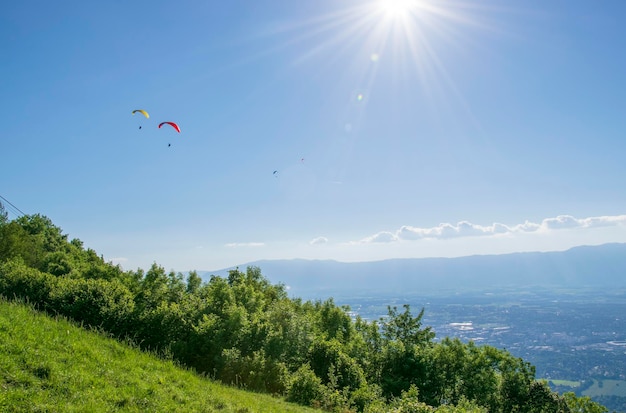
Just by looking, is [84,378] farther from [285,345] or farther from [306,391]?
[285,345]

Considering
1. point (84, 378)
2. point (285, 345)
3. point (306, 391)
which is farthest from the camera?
point (285, 345)

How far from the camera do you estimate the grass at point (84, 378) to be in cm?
1039

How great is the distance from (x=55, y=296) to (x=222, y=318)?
52.8 feet

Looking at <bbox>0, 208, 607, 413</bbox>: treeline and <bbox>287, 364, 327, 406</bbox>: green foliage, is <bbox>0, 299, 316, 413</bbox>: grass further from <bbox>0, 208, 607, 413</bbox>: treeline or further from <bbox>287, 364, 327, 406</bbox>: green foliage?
<bbox>0, 208, 607, 413</bbox>: treeline

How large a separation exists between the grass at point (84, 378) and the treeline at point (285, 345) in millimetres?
8628

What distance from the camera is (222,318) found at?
38.3m

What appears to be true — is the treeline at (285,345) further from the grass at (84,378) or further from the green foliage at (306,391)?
the grass at (84,378)

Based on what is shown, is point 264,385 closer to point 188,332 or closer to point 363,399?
point 363,399

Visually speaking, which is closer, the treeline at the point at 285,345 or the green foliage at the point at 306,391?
the green foliage at the point at 306,391

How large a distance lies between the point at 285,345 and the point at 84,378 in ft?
81.8

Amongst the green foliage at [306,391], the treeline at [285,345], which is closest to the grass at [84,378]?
the green foliage at [306,391]

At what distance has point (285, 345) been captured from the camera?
34969 millimetres

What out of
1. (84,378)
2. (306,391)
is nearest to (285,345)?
(306,391)

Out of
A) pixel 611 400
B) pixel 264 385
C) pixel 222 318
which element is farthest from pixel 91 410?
pixel 611 400
